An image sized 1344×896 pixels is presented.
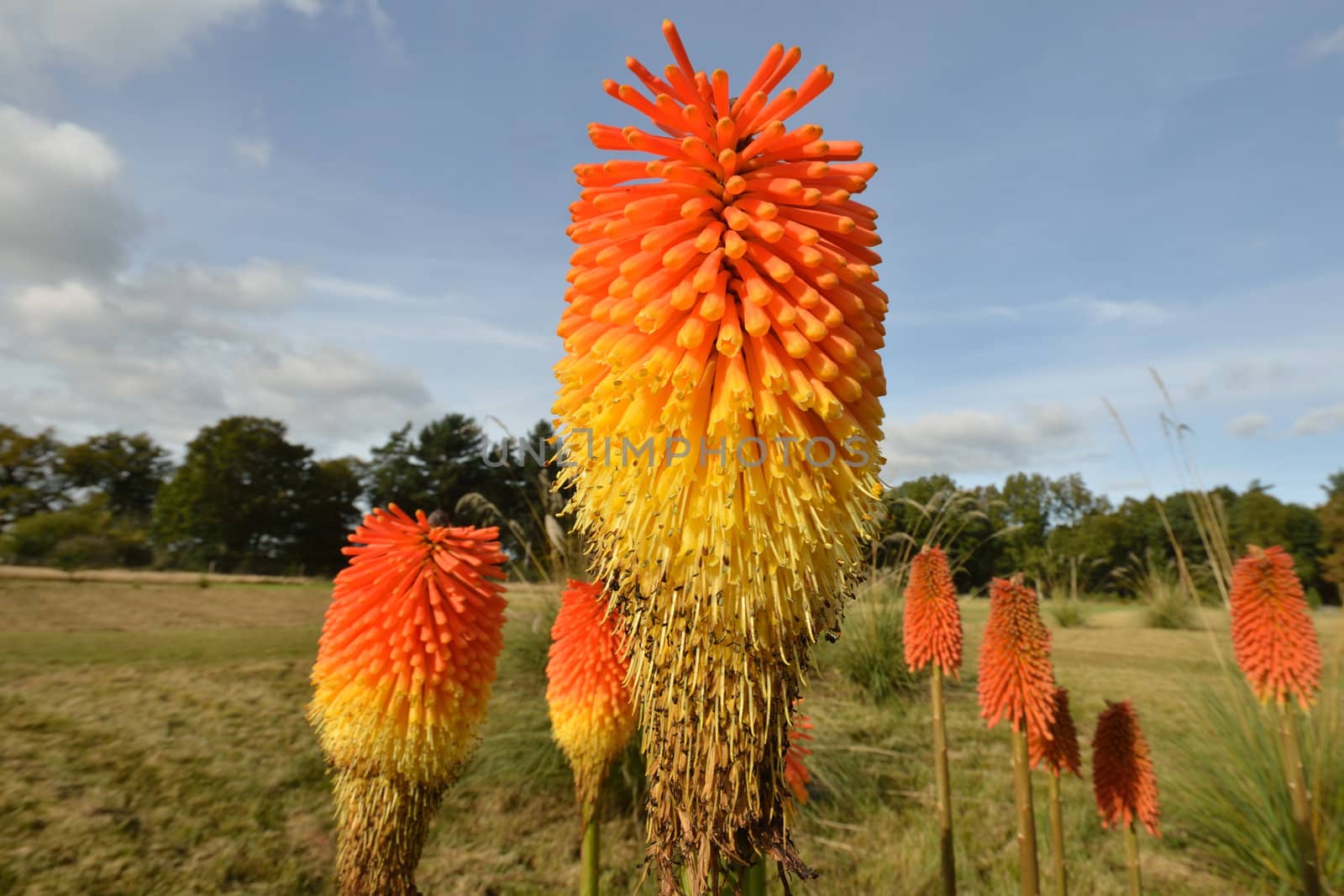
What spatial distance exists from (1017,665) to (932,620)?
0.69 metres

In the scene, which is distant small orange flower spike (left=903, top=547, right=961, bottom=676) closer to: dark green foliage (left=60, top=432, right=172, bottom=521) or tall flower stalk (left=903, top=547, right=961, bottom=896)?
tall flower stalk (left=903, top=547, right=961, bottom=896)

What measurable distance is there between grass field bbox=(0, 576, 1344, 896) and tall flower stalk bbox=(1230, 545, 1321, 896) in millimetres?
1512

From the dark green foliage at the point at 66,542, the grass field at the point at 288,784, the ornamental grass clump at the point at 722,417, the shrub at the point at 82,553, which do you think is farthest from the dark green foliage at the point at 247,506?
the ornamental grass clump at the point at 722,417

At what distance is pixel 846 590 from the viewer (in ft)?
5.27

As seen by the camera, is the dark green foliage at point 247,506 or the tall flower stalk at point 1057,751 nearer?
the tall flower stalk at point 1057,751

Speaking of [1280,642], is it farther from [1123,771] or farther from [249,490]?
[249,490]

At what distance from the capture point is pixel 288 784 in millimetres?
5273

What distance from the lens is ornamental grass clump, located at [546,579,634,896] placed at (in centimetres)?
308

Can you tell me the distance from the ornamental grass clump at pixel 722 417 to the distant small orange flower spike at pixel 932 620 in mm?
3322

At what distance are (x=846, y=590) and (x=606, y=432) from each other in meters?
0.70

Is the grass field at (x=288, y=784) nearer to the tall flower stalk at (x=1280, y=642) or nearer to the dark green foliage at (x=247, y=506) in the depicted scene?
the tall flower stalk at (x=1280, y=642)

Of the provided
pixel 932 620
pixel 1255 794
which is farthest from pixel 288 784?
pixel 1255 794

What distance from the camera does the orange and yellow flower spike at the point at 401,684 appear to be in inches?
99.7

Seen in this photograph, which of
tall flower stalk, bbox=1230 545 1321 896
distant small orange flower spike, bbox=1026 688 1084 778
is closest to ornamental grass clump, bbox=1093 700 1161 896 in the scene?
distant small orange flower spike, bbox=1026 688 1084 778
